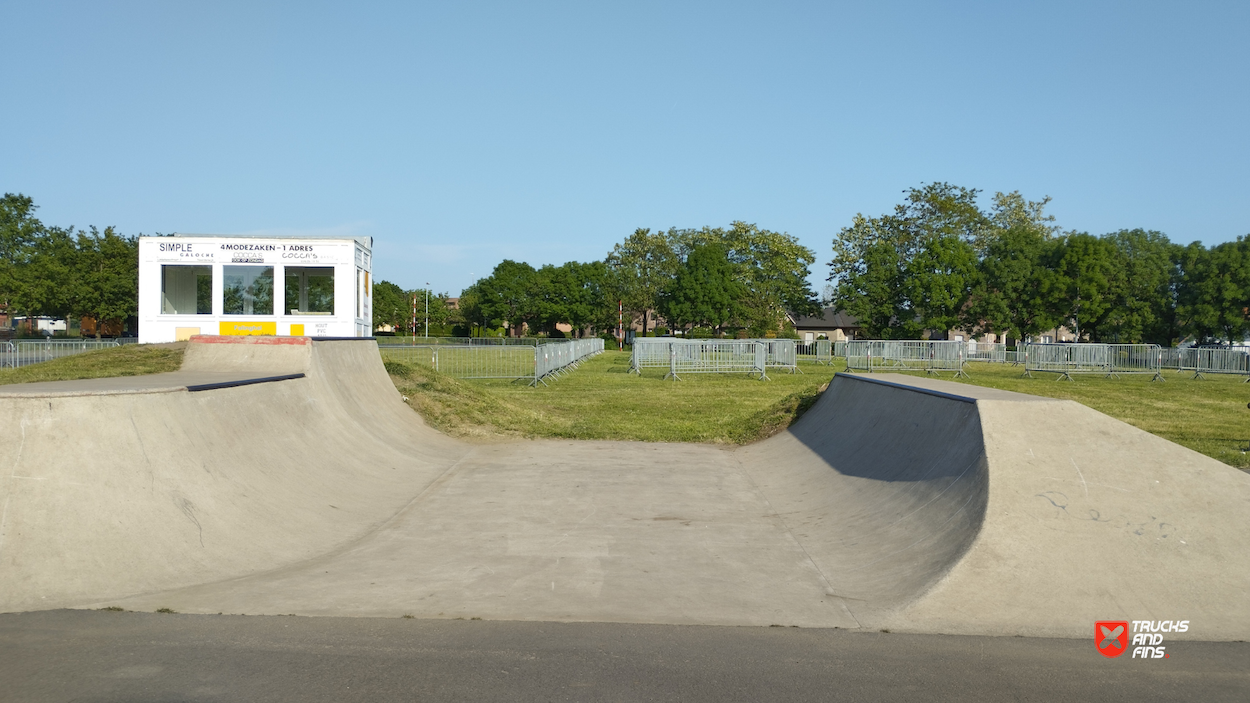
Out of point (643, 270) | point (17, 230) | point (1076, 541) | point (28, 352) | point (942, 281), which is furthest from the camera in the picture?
point (643, 270)

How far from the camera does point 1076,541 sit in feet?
17.2

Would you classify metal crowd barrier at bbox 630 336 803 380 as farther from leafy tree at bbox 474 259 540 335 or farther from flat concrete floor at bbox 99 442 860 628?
leafy tree at bbox 474 259 540 335

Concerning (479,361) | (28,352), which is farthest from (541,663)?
(479,361)

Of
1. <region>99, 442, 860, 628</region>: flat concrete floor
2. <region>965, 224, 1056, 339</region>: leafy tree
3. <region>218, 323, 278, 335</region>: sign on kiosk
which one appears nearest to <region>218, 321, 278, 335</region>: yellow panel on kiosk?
<region>218, 323, 278, 335</region>: sign on kiosk

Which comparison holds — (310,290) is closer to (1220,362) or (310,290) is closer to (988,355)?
(1220,362)

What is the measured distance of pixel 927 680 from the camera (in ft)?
12.6

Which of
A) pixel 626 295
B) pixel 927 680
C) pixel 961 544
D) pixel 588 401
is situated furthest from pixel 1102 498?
pixel 626 295

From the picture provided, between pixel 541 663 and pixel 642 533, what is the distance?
9.62 ft

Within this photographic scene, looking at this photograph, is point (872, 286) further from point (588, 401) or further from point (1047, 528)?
point (1047, 528)

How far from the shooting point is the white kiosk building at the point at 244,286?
653 inches

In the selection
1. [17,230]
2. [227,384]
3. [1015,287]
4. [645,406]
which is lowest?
[645,406]

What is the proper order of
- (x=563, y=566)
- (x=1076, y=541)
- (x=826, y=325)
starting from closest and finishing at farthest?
(x=1076, y=541), (x=563, y=566), (x=826, y=325)

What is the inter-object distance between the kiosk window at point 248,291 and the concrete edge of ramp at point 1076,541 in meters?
14.1

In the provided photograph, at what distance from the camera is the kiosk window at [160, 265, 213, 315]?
55.0 feet
